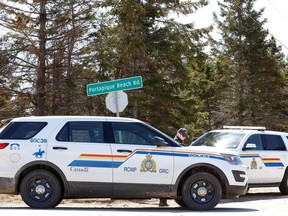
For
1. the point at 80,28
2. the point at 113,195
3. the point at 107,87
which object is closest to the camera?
the point at 113,195

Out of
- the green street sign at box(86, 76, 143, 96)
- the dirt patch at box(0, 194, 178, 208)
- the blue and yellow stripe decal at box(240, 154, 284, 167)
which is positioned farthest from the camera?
the blue and yellow stripe decal at box(240, 154, 284, 167)

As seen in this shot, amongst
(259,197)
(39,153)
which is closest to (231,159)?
(39,153)

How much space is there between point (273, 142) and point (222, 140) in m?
1.83

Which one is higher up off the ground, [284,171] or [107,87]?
[107,87]

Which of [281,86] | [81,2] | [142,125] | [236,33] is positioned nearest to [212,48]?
[236,33]

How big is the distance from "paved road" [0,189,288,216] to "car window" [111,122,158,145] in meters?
1.40

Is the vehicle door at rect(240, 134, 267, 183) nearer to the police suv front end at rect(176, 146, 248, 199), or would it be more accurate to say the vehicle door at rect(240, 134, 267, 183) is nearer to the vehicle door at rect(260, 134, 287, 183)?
the vehicle door at rect(260, 134, 287, 183)

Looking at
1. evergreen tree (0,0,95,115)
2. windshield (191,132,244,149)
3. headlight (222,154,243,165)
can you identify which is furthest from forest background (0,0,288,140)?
headlight (222,154,243,165)

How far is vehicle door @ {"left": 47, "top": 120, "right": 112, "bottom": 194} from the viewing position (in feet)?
33.9

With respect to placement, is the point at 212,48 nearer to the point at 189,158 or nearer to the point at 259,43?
the point at 259,43

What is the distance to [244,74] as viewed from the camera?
3841 centimetres

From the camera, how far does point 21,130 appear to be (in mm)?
10508

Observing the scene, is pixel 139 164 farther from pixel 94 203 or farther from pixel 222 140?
pixel 222 140

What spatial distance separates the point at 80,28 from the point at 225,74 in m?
17.5
